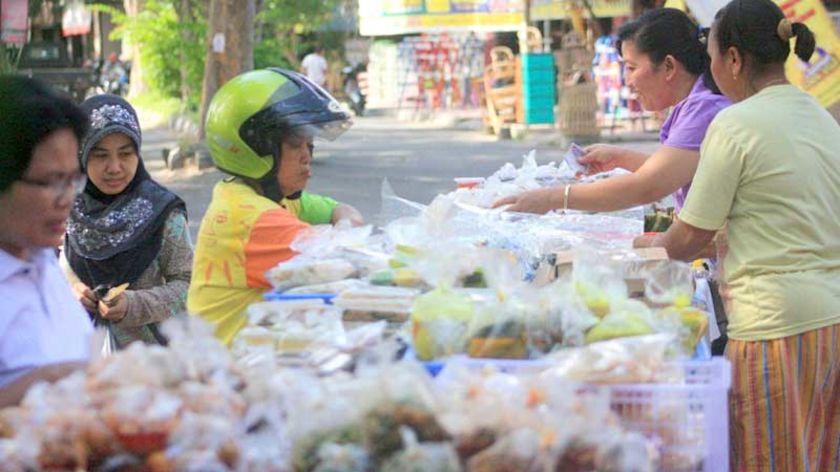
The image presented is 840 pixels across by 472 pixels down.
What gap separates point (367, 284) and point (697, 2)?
3824 mm

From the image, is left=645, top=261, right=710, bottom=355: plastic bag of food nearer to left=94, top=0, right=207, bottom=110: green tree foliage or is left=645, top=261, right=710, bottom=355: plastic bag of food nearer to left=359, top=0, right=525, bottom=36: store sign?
left=94, top=0, right=207, bottom=110: green tree foliage

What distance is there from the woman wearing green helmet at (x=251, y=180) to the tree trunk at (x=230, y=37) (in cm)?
1335

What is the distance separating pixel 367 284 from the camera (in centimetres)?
303

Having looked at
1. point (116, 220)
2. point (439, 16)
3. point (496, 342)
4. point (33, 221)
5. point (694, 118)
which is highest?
point (439, 16)

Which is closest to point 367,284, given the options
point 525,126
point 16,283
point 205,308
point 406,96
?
point 205,308

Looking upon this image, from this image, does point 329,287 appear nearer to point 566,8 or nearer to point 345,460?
point 345,460

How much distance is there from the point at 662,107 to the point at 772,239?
4.05 ft

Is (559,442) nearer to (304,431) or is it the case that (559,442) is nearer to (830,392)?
(304,431)

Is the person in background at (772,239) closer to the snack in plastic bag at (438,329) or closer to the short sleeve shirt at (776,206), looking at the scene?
the short sleeve shirt at (776,206)

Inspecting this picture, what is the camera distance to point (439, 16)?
2750cm

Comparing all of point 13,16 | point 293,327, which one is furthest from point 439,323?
point 13,16

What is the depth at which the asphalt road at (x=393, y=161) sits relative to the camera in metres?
15.4

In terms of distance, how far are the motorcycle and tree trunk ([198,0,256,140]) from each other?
13.2 metres

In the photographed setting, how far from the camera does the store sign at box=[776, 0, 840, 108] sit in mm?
6699
